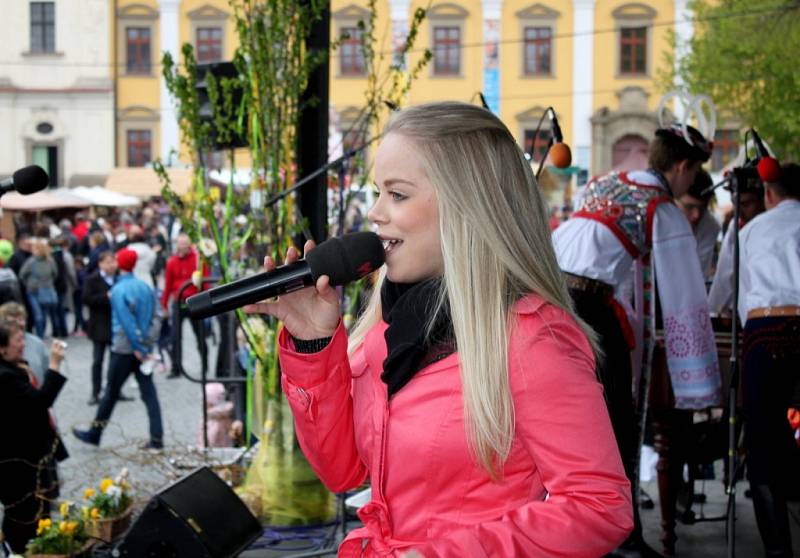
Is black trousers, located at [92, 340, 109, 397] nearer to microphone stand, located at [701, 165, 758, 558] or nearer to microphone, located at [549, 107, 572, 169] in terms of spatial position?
microphone, located at [549, 107, 572, 169]

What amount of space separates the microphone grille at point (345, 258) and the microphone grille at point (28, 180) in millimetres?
1269

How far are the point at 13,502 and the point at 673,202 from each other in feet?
10.6

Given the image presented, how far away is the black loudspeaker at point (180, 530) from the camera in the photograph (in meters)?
4.24

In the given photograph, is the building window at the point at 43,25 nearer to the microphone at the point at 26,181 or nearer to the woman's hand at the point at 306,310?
the microphone at the point at 26,181

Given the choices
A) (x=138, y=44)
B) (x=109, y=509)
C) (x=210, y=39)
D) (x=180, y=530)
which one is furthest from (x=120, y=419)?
(x=210, y=39)

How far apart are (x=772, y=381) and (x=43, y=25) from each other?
445 centimetres

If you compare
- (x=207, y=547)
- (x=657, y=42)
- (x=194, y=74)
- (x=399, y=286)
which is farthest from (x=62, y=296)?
(x=657, y=42)

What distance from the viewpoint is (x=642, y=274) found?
493 cm

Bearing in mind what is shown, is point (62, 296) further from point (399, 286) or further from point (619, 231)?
point (399, 286)

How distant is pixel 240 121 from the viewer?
5.68 meters

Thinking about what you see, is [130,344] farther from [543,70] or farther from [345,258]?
[543,70]

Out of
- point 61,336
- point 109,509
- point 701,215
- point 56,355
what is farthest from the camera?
point 61,336

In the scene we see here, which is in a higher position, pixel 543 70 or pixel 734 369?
pixel 543 70

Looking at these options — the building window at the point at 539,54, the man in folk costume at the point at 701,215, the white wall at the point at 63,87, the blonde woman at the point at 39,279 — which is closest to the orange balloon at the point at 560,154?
the man in folk costume at the point at 701,215
